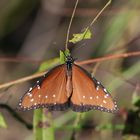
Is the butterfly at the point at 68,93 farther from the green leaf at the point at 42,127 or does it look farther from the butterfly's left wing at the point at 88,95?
the green leaf at the point at 42,127

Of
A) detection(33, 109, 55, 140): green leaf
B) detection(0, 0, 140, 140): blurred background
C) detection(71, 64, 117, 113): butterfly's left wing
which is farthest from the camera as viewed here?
detection(0, 0, 140, 140): blurred background

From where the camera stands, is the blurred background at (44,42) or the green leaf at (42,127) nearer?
the green leaf at (42,127)

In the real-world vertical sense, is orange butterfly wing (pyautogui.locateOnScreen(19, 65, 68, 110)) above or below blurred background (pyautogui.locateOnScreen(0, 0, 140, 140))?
below

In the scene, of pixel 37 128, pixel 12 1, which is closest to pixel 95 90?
pixel 37 128

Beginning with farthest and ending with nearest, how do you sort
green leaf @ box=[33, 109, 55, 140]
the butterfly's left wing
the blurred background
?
1. the blurred background
2. green leaf @ box=[33, 109, 55, 140]
3. the butterfly's left wing

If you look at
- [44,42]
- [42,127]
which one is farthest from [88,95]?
[44,42]

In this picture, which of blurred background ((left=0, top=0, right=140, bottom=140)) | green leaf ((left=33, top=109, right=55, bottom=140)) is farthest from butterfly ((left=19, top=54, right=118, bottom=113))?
blurred background ((left=0, top=0, right=140, bottom=140))

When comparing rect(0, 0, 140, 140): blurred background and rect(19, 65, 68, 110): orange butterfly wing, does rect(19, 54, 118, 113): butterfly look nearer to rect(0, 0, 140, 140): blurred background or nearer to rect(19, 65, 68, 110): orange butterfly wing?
rect(19, 65, 68, 110): orange butterfly wing

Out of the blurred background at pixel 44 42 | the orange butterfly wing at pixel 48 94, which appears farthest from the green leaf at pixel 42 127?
the blurred background at pixel 44 42

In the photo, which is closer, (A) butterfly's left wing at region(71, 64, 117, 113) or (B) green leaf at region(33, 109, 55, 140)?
(A) butterfly's left wing at region(71, 64, 117, 113)

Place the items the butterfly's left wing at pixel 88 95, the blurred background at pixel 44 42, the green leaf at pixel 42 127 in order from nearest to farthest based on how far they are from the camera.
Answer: the butterfly's left wing at pixel 88 95 → the green leaf at pixel 42 127 → the blurred background at pixel 44 42

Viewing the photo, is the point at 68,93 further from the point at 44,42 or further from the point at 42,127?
the point at 44,42
